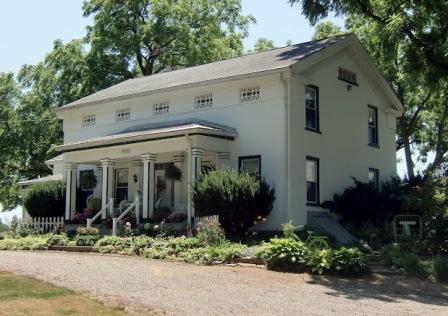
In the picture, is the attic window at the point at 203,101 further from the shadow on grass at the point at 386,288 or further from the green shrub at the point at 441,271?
the green shrub at the point at 441,271

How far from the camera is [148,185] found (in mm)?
21469

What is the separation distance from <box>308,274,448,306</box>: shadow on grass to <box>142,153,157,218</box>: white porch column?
9389 millimetres

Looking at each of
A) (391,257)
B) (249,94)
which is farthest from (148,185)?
(391,257)

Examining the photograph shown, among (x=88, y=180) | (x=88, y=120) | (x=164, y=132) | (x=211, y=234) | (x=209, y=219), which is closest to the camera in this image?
(x=211, y=234)

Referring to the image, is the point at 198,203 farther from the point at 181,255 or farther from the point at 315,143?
the point at 315,143

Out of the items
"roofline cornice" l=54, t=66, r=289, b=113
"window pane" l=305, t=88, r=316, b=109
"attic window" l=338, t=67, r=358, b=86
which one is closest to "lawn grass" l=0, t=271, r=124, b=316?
"roofline cornice" l=54, t=66, r=289, b=113

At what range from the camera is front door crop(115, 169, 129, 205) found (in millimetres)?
25984

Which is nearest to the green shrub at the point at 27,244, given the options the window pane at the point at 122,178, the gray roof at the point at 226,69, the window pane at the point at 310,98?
the window pane at the point at 122,178

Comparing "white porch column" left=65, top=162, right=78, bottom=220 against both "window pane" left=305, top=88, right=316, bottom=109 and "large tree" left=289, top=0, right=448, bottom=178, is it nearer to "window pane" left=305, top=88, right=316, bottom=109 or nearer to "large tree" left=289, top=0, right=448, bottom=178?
"window pane" left=305, top=88, right=316, bottom=109

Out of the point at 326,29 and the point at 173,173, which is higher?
the point at 326,29

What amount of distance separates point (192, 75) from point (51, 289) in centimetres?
1617

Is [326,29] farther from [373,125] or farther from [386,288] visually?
[386,288]

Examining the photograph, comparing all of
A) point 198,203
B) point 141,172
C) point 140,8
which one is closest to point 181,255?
point 198,203

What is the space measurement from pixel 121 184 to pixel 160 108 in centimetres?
402
